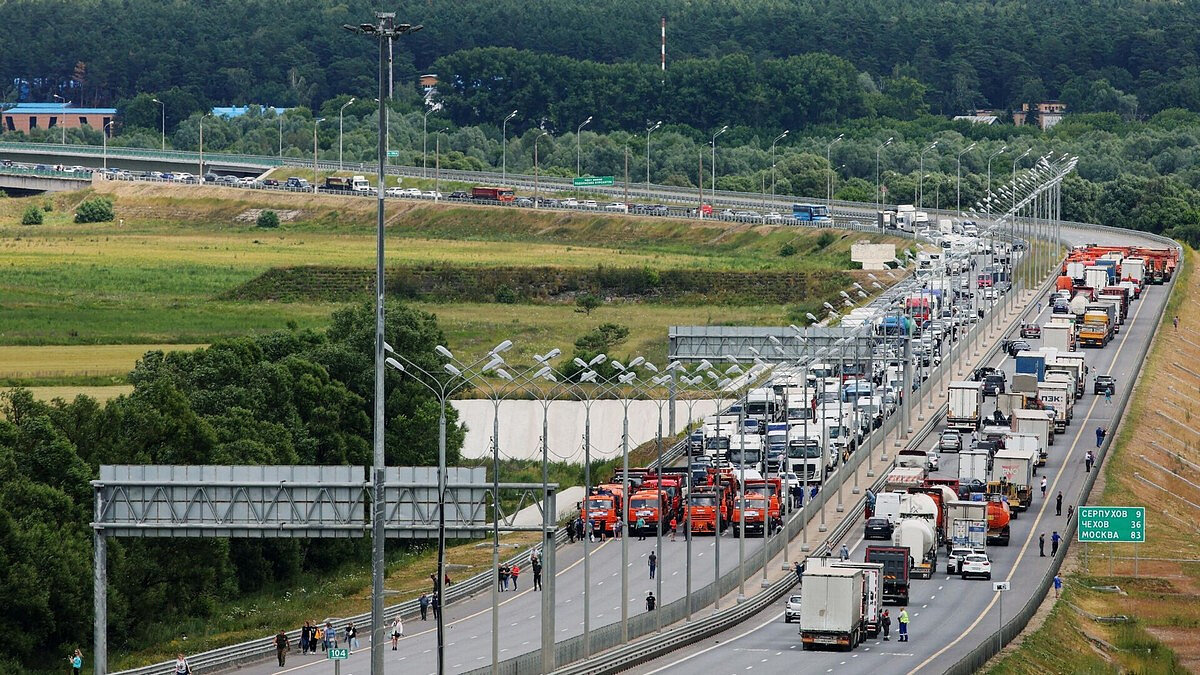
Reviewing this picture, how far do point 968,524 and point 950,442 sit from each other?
22.3 meters

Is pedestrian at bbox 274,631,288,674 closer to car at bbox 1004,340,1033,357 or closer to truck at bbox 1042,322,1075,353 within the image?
truck at bbox 1042,322,1075,353

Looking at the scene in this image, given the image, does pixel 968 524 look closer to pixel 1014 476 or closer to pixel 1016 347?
pixel 1014 476

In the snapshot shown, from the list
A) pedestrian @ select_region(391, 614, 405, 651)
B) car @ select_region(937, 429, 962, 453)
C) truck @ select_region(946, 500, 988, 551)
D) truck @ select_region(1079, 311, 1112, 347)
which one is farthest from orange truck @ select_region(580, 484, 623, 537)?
truck @ select_region(1079, 311, 1112, 347)

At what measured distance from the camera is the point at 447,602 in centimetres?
8869

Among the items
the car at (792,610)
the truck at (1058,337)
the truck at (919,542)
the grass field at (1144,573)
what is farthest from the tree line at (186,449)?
the truck at (1058,337)

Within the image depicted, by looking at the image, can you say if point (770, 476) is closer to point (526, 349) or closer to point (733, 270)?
point (526, 349)

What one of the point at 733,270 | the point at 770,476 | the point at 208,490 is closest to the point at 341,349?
the point at 770,476

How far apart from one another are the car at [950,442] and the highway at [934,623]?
830 mm

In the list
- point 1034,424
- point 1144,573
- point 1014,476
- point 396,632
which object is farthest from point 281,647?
point 1034,424

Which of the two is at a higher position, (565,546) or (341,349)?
(341,349)

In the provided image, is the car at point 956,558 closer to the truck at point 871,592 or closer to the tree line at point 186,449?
the truck at point 871,592

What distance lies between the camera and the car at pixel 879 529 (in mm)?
92812

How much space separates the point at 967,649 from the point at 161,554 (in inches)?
1356

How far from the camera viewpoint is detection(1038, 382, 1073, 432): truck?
123438 millimetres
